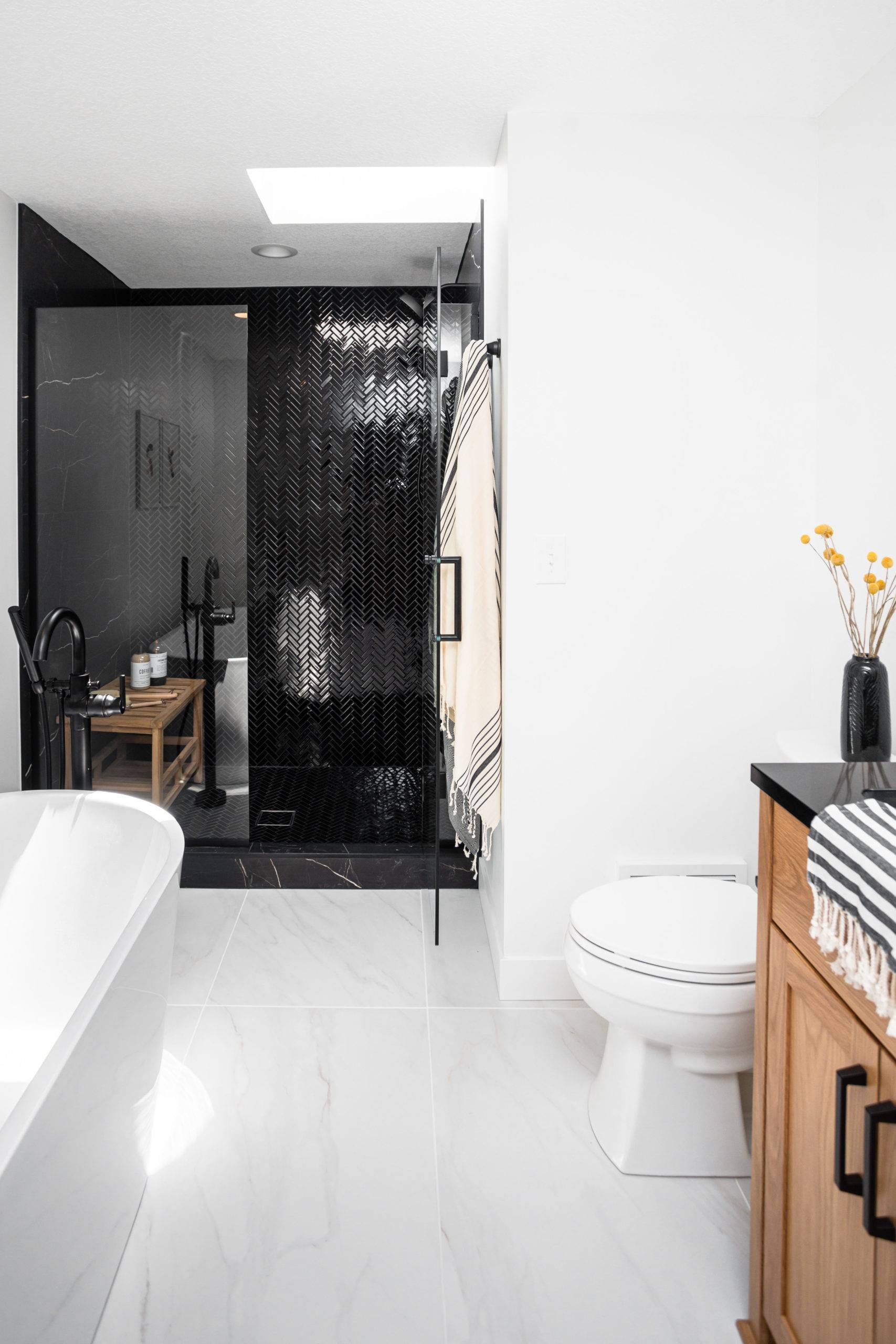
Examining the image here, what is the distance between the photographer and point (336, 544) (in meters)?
4.32

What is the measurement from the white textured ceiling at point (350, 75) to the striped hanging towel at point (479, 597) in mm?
643

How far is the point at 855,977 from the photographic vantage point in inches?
40.1

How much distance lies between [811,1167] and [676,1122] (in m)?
0.78

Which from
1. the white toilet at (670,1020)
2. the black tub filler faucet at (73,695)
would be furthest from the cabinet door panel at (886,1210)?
the black tub filler faucet at (73,695)

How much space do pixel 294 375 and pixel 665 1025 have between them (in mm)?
3327

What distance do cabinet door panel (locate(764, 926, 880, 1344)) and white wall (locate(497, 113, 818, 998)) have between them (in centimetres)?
127

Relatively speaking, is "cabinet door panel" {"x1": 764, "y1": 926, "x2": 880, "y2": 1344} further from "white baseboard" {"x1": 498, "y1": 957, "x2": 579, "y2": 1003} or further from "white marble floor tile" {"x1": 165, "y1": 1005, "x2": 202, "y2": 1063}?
"white marble floor tile" {"x1": 165, "y1": 1005, "x2": 202, "y2": 1063}

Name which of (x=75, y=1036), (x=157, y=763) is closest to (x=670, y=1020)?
(x=75, y=1036)

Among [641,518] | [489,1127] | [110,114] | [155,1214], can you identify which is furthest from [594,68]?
[155,1214]

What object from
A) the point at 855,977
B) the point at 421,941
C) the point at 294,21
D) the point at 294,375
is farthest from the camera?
the point at 294,375

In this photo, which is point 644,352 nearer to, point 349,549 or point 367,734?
point 349,549

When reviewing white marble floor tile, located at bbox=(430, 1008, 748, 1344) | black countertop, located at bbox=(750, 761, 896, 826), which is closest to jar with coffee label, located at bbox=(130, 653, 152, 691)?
white marble floor tile, located at bbox=(430, 1008, 748, 1344)

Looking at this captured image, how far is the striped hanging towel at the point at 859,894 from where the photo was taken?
953mm

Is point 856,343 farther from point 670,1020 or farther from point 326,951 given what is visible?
point 326,951
